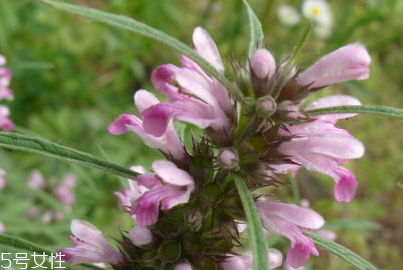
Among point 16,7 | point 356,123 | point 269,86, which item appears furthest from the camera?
point 356,123

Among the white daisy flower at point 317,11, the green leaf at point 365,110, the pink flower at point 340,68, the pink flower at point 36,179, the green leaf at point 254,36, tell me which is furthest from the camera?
the white daisy flower at point 317,11

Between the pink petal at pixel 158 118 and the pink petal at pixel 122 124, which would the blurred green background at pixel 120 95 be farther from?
the pink petal at pixel 158 118

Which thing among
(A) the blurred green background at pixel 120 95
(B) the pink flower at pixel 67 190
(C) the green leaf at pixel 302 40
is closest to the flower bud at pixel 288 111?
(C) the green leaf at pixel 302 40

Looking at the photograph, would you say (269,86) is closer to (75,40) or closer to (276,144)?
(276,144)

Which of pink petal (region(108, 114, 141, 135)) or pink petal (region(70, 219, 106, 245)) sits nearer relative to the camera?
pink petal (region(108, 114, 141, 135))

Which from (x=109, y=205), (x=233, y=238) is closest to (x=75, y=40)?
(x=109, y=205)

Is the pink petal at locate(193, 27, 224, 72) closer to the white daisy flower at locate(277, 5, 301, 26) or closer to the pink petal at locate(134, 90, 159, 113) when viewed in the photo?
the pink petal at locate(134, 90, 159, 113)

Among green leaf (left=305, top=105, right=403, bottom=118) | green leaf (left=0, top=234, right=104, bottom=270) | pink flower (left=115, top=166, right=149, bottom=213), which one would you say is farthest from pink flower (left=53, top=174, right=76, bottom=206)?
green leaf (left=305, top=105, right=403, bottom=118)
